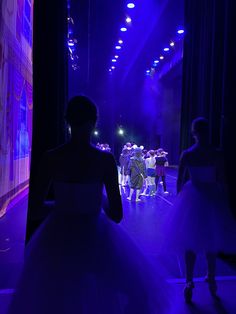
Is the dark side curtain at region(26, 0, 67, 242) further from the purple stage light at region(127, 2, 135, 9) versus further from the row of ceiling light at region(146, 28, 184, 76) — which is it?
the row of ceiling light at region(146, 28, 184, 76)

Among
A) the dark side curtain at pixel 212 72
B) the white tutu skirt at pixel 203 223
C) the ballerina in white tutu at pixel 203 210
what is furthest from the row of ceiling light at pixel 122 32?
the white tutu skirt at pixel 203 223

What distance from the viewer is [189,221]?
10.3 ft

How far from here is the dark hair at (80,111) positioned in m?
1.83

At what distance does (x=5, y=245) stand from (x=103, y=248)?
3.64 meters

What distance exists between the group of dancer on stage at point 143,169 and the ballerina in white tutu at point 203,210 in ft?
19.0

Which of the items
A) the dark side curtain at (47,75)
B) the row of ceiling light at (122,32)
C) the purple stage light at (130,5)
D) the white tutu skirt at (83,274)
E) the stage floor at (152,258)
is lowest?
the stage floor at (152,258)

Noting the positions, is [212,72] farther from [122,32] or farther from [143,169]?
[122,32]

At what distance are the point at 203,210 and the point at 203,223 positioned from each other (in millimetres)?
120

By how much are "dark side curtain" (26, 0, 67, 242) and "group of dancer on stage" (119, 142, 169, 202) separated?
5254 mm

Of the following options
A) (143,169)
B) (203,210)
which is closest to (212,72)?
(203,210)

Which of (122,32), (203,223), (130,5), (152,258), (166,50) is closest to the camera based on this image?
(203,223)

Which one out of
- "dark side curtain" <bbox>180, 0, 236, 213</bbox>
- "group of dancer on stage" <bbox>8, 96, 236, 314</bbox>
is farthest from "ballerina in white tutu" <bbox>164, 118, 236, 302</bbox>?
"dark side curtain" <bbox>180, 0, 236, 213</bbox>

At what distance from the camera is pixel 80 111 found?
1830 millimetres

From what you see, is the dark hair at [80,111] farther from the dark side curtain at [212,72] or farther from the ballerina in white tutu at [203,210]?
the dark side curtain at [212,72]
